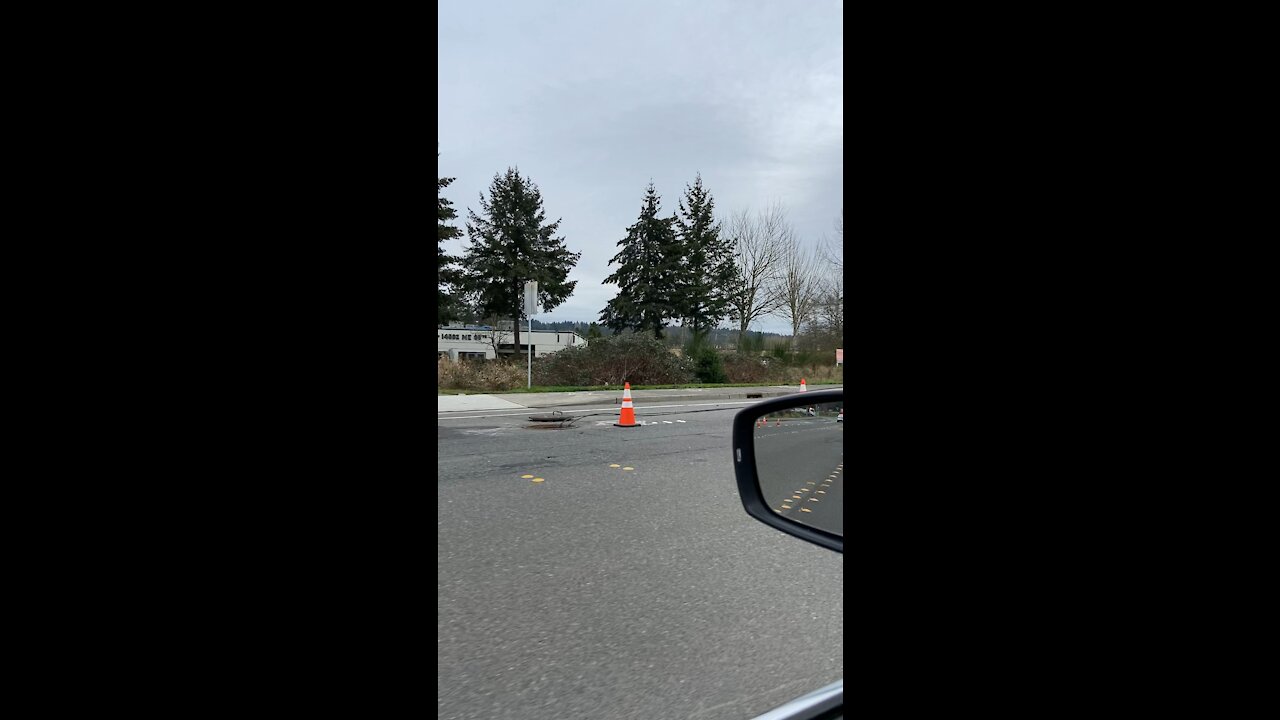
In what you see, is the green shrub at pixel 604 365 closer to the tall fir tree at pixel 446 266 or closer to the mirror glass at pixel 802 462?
the tall fir tree at pixel 446 266

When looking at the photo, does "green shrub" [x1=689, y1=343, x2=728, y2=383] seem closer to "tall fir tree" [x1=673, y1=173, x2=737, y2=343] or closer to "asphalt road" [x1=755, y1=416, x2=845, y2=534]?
"tall fir tree" [x1=673, y1=173, x2=737, y2=343]

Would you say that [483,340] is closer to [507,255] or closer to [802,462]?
[507,255]

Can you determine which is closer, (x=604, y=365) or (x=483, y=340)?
(x=604, y=365)

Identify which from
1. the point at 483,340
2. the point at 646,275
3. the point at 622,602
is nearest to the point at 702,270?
the point at 646,275

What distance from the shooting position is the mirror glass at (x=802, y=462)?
1519 mm

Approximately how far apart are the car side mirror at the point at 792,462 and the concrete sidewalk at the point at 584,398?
1075 cm

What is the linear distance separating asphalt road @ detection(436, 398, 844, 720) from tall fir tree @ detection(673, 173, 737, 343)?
24313 millimetres

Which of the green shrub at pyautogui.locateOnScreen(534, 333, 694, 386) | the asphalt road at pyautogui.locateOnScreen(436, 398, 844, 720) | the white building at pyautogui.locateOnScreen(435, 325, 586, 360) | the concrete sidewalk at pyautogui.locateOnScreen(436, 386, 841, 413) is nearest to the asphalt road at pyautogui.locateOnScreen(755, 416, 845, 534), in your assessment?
the asphalt road at pyautogui.locateOnScreen(436, 398, 844, 720)

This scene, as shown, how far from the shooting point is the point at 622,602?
3.08 m

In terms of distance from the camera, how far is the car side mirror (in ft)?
5.22

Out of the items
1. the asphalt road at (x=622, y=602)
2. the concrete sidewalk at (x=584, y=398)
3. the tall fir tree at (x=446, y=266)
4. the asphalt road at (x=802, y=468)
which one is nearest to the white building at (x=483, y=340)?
the tall fir tree at (x=446, y=266)

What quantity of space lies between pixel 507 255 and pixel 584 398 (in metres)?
15.6
